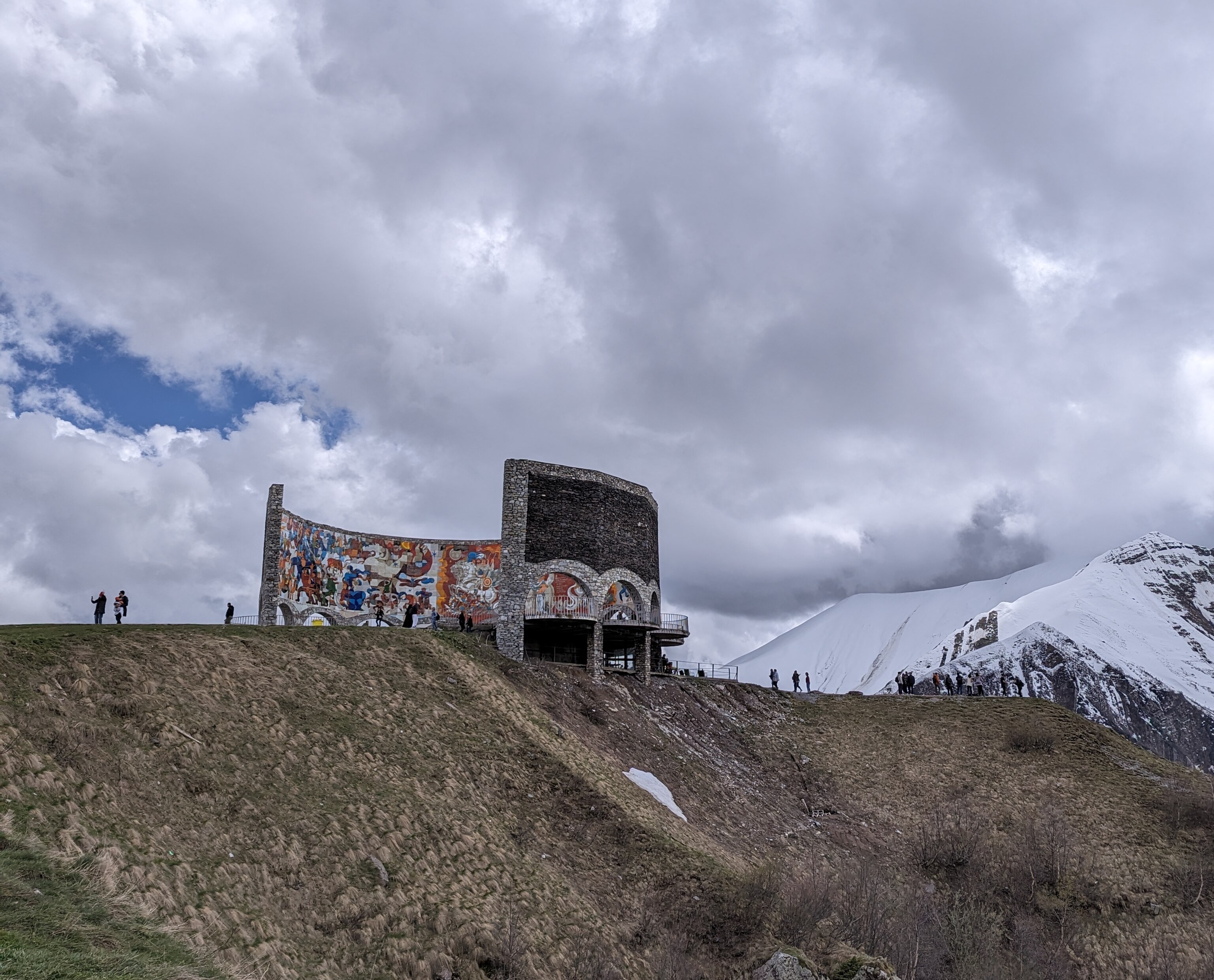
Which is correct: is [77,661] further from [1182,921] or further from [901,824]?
[1182,921]

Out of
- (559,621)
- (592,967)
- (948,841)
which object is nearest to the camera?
(592,967)

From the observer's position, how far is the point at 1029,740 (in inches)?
1435

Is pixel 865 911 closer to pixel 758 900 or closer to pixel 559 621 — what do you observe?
pixel 758 900

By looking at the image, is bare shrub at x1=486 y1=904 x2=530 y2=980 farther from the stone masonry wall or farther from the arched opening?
the arched opening

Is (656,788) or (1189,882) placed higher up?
(656,788)

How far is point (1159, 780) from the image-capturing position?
1362 inches

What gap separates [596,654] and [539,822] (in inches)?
492

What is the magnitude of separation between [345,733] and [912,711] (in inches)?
1064

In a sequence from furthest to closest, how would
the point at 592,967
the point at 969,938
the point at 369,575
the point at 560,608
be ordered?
1. the point at 369,575
2. the point at 560,608
3. the point at 969,938
4. the point at 592,967

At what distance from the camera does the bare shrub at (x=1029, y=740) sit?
36281 mm

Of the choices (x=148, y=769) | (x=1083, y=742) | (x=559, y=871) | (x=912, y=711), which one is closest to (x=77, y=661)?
(x=148, y=769)

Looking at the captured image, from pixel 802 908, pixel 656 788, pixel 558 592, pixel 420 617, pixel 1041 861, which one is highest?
pixel 558 592

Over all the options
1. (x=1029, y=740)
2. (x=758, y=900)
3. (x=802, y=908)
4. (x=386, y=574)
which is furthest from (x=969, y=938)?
(x=386, y=574)

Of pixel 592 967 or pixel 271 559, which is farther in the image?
pixel 271 559
